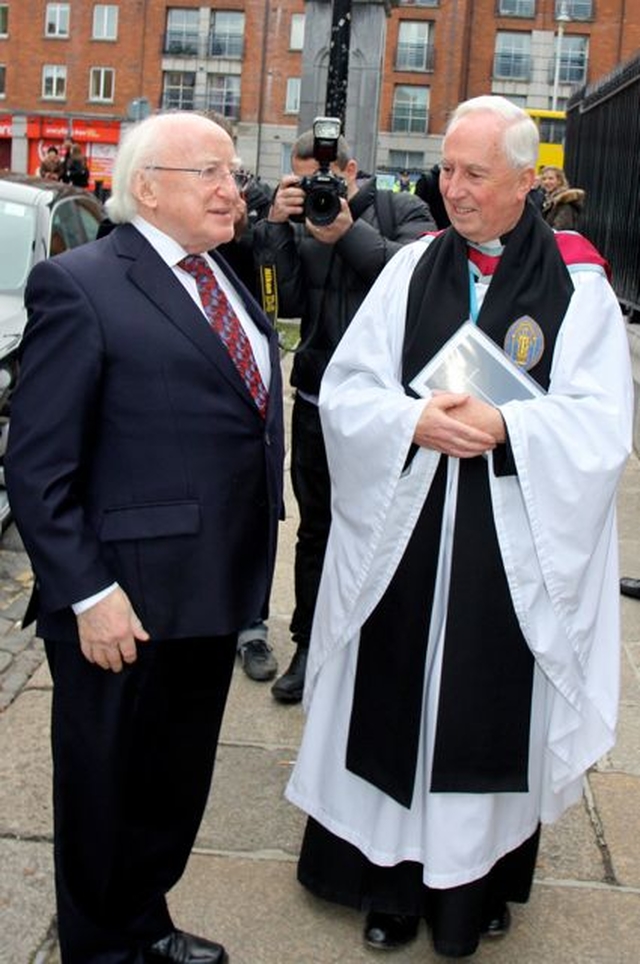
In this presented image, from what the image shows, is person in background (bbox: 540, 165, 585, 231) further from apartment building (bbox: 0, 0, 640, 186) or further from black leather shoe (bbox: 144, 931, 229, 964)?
apartment building (bbox: 0, 0, 640, 186)

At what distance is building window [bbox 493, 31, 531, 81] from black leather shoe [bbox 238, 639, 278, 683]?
166 feet

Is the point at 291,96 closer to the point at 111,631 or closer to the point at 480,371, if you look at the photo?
the point at 480,371

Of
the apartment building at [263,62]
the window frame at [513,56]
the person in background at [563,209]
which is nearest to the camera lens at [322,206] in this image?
the person in background at [563,209]

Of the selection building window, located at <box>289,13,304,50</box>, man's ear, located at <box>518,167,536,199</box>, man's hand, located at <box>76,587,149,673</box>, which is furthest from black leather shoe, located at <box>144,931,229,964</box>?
building window, located at <box>289,13,304,50</box>

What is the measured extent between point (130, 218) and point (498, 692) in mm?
1357

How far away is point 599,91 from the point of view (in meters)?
12.0

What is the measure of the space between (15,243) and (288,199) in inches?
167

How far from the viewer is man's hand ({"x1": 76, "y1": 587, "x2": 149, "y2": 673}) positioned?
2.29 meters

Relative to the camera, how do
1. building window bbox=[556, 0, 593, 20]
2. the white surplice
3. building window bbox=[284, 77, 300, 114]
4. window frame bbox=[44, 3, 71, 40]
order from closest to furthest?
the white surplice < building window bbox=[284, 77, 300, 114] < building window bbox=[556, 0, 593, 20] < window frame bbox=[44, 3, 71, 40]

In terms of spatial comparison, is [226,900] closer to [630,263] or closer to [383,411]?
[383,411]

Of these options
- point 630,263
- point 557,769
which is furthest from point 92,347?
point 630,263

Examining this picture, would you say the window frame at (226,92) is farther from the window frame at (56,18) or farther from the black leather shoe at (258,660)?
the black leather shoe at (258,660)

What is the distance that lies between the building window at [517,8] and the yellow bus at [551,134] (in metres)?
11.3

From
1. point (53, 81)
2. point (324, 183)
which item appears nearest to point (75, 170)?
point (324, 183)
